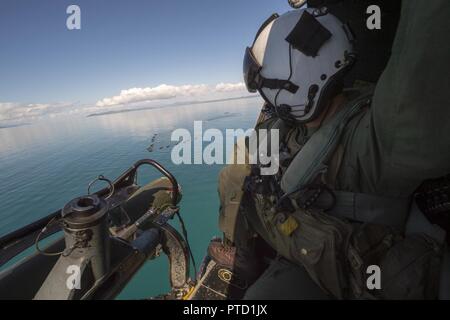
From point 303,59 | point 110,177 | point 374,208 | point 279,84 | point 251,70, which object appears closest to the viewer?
point 374,208

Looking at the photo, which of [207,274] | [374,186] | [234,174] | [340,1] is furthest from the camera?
[340,1]

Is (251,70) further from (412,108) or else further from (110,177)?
(110,177)

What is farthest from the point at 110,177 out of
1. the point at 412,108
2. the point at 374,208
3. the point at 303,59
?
the point at 412,108

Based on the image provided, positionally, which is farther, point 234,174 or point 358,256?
point 234,174

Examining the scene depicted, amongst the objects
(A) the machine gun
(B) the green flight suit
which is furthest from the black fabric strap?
(A) the machine gun

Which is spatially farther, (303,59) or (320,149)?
(303,59)

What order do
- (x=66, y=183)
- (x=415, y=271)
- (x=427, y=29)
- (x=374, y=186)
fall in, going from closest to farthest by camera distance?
(x=427, y=29), (x=415, y=271), (x=374, y=186), (x=66, y=183)

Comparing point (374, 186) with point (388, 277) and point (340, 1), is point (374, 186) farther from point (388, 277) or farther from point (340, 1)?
point (340, 1)
